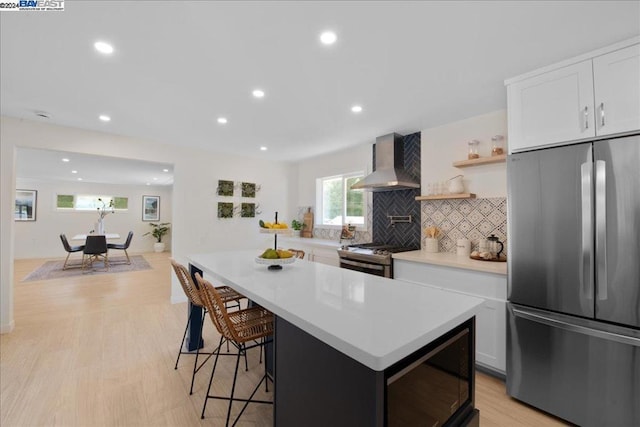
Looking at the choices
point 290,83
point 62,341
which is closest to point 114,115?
point 290,83

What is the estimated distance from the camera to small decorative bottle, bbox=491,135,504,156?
2664mm

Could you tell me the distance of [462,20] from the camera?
1.51 m

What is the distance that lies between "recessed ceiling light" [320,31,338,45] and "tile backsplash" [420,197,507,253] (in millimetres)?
2209

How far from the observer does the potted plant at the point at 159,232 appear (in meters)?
9.55

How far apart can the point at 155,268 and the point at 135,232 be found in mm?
3631

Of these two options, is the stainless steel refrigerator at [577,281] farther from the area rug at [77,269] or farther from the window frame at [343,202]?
the area rug at [77,269]

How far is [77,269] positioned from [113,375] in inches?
234

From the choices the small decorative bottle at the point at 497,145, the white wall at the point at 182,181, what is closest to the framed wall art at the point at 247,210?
the white wall at the point at 182,181

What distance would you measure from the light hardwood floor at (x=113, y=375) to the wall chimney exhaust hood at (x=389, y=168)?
2.08 m

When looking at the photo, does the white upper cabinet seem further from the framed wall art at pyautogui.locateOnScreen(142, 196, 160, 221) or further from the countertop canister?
the framed wall art at pyautogui.locateOnScreen(142, 196, 160, 221)

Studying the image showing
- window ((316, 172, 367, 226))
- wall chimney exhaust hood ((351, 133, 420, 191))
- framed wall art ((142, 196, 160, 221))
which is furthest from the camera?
framed wall art ((142, 196, 160, 221))

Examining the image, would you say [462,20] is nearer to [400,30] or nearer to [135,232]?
[400,30]

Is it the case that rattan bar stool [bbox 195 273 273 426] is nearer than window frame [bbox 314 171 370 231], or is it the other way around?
rattan bar stool [bbox 195 273 273 426]

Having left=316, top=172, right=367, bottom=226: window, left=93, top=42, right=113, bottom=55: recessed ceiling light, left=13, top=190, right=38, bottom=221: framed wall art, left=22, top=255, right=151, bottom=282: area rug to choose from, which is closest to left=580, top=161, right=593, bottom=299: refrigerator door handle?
left=316, top=172, right=367, bottom=226: window
